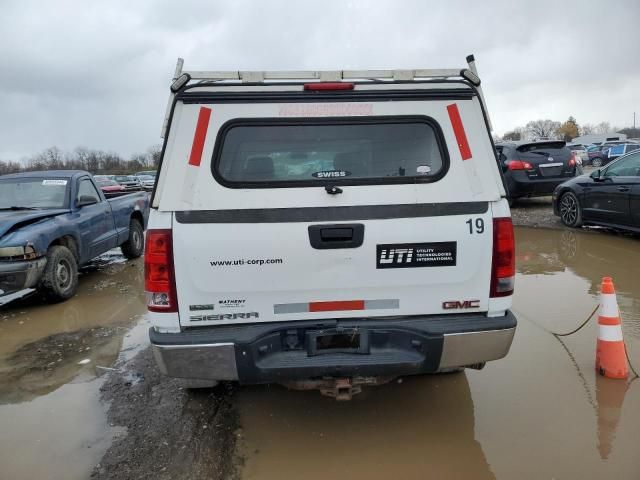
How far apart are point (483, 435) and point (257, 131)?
2375 millimetres

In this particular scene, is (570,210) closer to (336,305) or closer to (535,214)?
(535,214)

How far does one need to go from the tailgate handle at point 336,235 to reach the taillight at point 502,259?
0.79 meters

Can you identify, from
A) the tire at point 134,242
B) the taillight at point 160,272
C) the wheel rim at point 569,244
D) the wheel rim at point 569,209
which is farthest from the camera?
the wheel rim at point 569,209

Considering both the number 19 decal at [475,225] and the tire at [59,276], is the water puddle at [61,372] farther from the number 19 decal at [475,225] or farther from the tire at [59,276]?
the number 19 decal at [475,225]

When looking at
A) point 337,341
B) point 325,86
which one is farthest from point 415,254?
point 325,86

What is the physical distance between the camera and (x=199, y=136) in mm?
2695

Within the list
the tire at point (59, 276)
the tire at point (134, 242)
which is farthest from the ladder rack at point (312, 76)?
the tire at point (134, 242)

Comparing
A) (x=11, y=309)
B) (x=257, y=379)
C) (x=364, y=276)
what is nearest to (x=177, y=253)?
(x=257, y=379)

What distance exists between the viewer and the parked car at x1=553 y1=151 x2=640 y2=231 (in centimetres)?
755

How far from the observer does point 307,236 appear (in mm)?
2635

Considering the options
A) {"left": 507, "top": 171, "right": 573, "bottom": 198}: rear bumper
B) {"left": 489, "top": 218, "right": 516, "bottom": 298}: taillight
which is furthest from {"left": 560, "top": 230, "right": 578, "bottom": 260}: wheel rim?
{"left": 489, "top": 218, "right": 516, "bottom": 298}: taillight

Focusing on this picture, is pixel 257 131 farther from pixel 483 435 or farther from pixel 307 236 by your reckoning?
pixel 483 435

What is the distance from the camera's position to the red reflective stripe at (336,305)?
2.72 m

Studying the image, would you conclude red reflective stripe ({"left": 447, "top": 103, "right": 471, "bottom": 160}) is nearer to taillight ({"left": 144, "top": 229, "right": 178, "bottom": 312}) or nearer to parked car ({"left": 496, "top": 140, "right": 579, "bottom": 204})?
taillight ({"left": 144, "top": 229, "right": 178, "bottom": 312})
